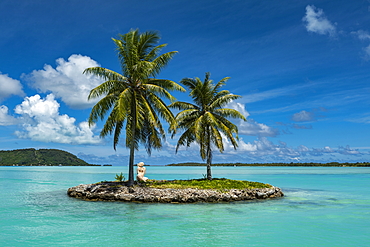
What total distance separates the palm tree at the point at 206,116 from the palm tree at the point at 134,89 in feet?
13.5

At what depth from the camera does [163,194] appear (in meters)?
20.0

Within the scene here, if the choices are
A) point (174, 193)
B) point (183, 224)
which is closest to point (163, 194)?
point (174, 193)

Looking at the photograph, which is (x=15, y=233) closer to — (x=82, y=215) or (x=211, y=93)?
(x=82, y=215)

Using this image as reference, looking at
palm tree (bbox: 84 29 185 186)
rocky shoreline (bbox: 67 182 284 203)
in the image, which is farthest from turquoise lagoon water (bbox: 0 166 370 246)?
palm tree (bbox: 84 29 185 186)

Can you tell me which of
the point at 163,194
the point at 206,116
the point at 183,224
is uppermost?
the point at 206,116

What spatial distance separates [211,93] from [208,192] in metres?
10.7

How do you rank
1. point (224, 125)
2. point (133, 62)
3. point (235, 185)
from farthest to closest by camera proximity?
point (224, 125) → point (235, 185) → point (133, 62)

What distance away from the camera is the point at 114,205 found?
18.7 meters

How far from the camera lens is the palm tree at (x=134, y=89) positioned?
21609 millimetres

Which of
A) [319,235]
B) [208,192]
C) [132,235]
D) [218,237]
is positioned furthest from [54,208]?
[319,235]

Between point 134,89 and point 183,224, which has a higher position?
point 134,89

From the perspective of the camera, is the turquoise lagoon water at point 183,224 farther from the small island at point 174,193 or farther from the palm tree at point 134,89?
the palm tree at point 134,89

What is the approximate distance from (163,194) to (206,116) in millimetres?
8959

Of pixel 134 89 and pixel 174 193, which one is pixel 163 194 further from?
pixel 134 89
